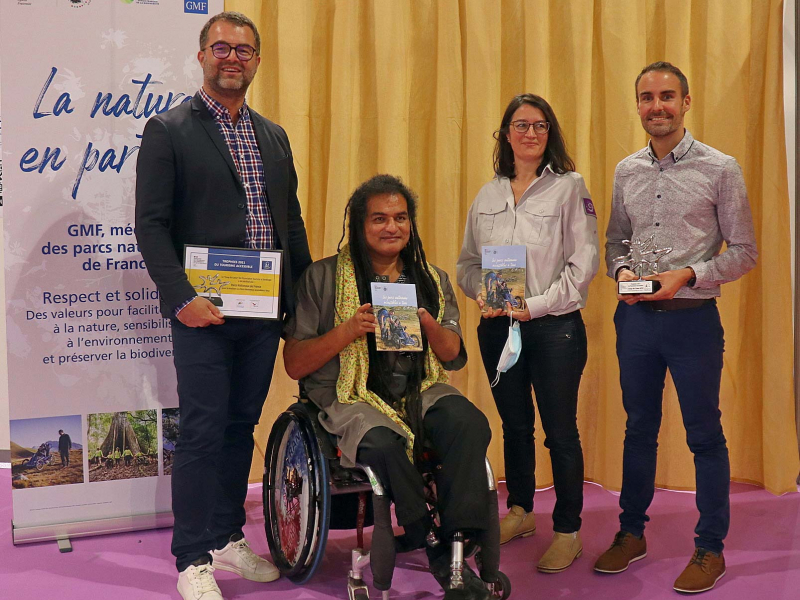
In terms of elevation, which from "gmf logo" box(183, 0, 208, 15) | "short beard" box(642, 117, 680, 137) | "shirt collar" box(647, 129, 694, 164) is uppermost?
"gmf logo" box(183, 0, 208, 15)

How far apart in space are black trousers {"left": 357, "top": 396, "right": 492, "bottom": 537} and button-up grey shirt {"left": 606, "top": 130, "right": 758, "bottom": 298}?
91 cm

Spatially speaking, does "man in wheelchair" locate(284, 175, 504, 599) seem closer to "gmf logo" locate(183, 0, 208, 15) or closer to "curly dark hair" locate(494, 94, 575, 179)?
"curly dark hair" locate(494, 94, 575, 179)

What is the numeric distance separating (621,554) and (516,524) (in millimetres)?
438

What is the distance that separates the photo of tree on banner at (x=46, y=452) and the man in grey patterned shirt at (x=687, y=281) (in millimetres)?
2165

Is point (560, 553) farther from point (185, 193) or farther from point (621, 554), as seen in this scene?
point (185, 193)

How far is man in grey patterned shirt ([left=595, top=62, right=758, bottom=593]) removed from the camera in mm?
2598

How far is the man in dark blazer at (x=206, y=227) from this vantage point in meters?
2.44

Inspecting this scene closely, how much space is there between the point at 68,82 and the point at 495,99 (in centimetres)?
190

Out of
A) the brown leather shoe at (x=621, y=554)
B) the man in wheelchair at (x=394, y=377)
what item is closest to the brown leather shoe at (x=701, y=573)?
the brown leather shoe at (x=621, y=554)

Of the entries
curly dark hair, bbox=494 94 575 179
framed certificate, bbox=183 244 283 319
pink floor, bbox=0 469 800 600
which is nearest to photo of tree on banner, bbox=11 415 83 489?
pink floor, bbox=0 469 800 600

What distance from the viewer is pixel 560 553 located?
2812 millimetres

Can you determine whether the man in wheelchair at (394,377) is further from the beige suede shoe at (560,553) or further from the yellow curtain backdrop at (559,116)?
the yellow curtain backdrop at (559,116)

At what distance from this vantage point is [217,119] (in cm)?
258

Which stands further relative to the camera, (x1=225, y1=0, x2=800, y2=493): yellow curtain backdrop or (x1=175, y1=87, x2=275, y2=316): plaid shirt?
(x1=225, y1=0, x2=800, y2=493): yellow curtain backdrop
